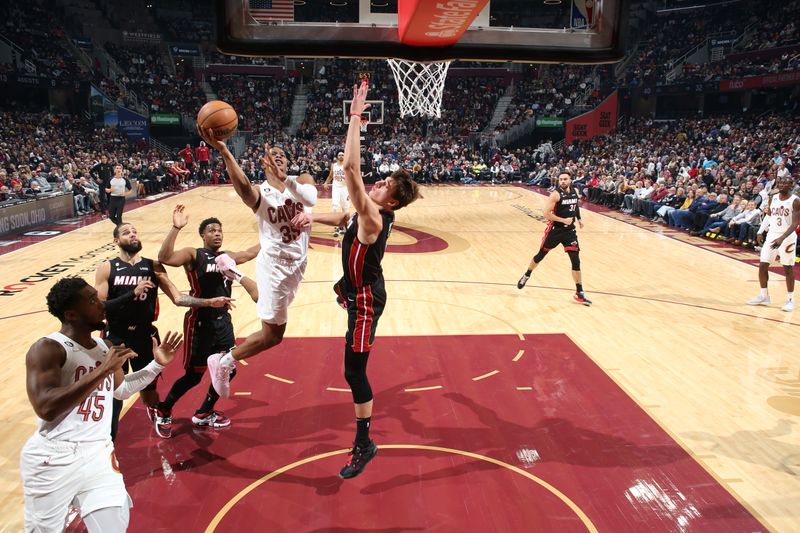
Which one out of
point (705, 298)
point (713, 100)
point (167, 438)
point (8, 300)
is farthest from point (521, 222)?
point (713, 100)

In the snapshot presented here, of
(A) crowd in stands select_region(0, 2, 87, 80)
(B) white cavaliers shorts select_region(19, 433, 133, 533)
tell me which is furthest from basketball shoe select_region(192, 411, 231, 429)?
(A) crowd in stands select_region(0, 2, 87, 80)

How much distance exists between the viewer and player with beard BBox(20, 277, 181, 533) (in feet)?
8.84

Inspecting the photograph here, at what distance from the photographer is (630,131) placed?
28062mm

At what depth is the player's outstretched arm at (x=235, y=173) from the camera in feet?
13.1

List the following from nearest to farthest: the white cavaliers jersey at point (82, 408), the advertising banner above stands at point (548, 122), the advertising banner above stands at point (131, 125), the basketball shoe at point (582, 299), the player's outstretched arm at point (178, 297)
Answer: the white cavaliers jersey at point (82, 408)
the player's outstretched arm at point (178, 297)
the basketball shoe at point (582, 299)
the advertising banner above stands at point (131, 125)
the advertising banner above stands at point (548, 122)

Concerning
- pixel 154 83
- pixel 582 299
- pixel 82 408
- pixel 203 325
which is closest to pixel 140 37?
pixel 154 83

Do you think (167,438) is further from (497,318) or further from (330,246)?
(330,246)

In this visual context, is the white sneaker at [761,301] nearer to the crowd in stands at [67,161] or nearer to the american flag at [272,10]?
the american flag at [272,10]

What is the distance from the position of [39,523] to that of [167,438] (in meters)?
2.09

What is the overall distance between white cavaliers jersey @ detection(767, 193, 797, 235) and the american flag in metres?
7.07

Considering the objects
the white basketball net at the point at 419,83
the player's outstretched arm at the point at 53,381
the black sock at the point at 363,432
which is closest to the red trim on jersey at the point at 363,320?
the black sock at the point at 363,432

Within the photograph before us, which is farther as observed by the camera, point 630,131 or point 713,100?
point 713,100

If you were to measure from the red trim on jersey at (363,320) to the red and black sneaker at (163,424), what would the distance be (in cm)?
175

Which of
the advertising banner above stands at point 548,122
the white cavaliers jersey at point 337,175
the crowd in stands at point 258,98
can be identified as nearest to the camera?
the white cavaliers jersey at point 337,175
